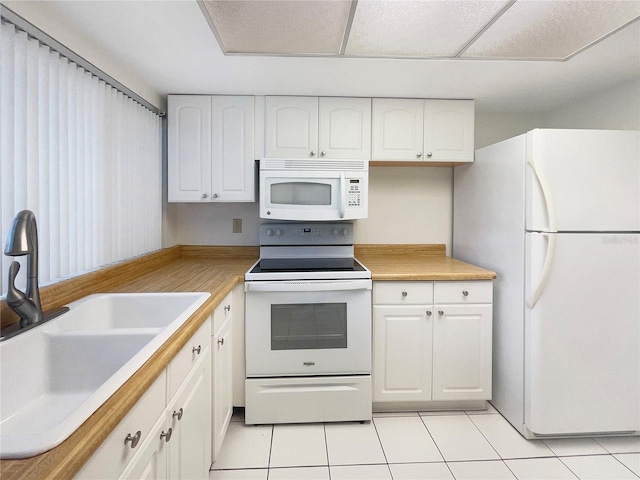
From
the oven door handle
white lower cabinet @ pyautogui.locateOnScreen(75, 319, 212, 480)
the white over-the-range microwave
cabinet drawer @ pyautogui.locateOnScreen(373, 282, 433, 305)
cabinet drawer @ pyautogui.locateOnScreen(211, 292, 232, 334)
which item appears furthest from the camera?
the white over-the-range microwave

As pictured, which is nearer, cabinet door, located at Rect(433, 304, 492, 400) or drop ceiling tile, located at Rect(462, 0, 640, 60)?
drop ceiling tile, located at Rect(462, 0, 640, 60)

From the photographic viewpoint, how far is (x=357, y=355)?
1999 mm

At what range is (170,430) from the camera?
0.99 m

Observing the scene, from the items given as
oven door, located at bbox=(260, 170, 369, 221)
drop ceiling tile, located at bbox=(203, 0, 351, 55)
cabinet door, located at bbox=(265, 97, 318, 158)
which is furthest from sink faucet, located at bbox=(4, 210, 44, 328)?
cabinet door, located at bbox=(265, 97, 318, 158)

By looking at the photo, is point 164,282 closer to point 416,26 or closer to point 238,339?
point 238,339

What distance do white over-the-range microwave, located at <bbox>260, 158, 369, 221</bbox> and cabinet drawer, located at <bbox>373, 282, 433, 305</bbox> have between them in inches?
19.5

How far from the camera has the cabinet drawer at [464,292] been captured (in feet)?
6.77

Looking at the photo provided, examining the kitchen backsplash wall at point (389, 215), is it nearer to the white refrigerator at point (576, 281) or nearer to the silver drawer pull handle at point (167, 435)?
the white refrigerator at point (576, 281)

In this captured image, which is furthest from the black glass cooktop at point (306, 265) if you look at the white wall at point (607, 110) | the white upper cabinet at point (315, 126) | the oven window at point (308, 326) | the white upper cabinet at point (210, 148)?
the white wall at point (607, 110)

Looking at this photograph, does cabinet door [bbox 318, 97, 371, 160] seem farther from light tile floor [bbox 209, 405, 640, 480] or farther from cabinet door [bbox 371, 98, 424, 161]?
light tile floor [bbox 209, 405, 640, 480]

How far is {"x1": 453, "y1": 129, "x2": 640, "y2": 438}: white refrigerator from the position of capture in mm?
1738

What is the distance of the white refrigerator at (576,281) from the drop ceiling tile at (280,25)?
1199mm

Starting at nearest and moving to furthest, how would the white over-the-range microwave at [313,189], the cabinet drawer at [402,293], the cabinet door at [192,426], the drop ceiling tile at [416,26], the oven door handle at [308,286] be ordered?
the cabinet door at [192,426] → the drop ceiling tile at [416,26] → the oven door handle at [308,286] → the cabinet drawer at [402,293] → the white over-the-range microwave at [313,189]

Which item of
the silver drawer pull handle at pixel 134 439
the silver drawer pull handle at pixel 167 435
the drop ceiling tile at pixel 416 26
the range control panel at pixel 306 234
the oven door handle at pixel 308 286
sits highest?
the drop ceiling tile at pixel 416 26
